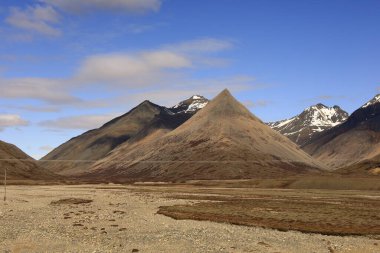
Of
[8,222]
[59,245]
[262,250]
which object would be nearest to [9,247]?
[59,245]

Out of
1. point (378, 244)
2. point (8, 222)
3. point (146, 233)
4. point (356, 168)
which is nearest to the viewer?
point (378, 244)

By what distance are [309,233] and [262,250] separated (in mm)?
11037

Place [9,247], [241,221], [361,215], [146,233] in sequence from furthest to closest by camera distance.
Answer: [361,215], [241,221], [146,233], [9,247]

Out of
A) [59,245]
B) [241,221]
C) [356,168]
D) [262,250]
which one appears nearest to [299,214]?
[241,221]

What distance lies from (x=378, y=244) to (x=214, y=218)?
2159 cm

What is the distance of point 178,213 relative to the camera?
206 feet

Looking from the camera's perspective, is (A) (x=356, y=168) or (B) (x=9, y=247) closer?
(B) (x=9, y=247)

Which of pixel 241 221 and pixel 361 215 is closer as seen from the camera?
pixel 241 221

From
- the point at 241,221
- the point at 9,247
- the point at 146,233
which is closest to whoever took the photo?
the point at 9,247

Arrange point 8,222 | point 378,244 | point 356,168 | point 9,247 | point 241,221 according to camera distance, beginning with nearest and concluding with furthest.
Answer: point 9,247, point 378,244, point 8,222, point 241,221, point 356,168

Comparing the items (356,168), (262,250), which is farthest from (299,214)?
(356,168)

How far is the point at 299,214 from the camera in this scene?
62875mm

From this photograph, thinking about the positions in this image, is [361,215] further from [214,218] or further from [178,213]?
[178,213]

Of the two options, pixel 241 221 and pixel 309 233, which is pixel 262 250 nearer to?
pixel 309 233
